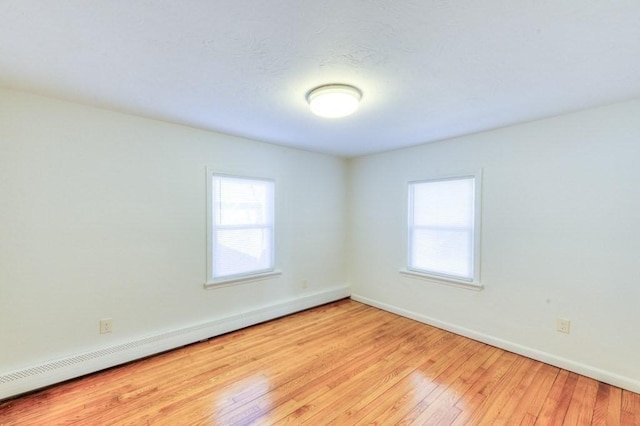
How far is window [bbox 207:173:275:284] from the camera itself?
10.4 ft

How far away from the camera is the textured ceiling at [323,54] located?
125 centimetres

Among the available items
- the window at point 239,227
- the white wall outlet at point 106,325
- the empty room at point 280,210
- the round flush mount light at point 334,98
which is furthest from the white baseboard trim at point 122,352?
the round flush mount light at point 334,98

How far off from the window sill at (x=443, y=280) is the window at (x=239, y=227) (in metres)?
1.84

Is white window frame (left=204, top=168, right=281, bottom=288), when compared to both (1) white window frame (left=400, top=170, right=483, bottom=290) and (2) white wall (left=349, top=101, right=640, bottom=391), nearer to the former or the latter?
(1) white window frame (left=400, top=170, right=483, bottom=290)

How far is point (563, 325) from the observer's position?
8.28ft

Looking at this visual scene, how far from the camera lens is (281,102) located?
89.5 inches

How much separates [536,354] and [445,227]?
1.50m

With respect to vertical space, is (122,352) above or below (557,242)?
below

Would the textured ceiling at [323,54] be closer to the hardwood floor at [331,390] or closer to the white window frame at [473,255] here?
the white window frame at [473,255]

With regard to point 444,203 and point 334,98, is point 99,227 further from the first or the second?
point 444,203

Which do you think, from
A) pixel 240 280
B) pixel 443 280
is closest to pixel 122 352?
pixel 240 280

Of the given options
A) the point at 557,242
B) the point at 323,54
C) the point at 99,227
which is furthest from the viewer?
the point at 557,242

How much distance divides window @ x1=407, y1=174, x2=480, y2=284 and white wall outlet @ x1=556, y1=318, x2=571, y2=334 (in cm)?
74

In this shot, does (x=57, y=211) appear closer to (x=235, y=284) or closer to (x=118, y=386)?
(x=118, y=386)
